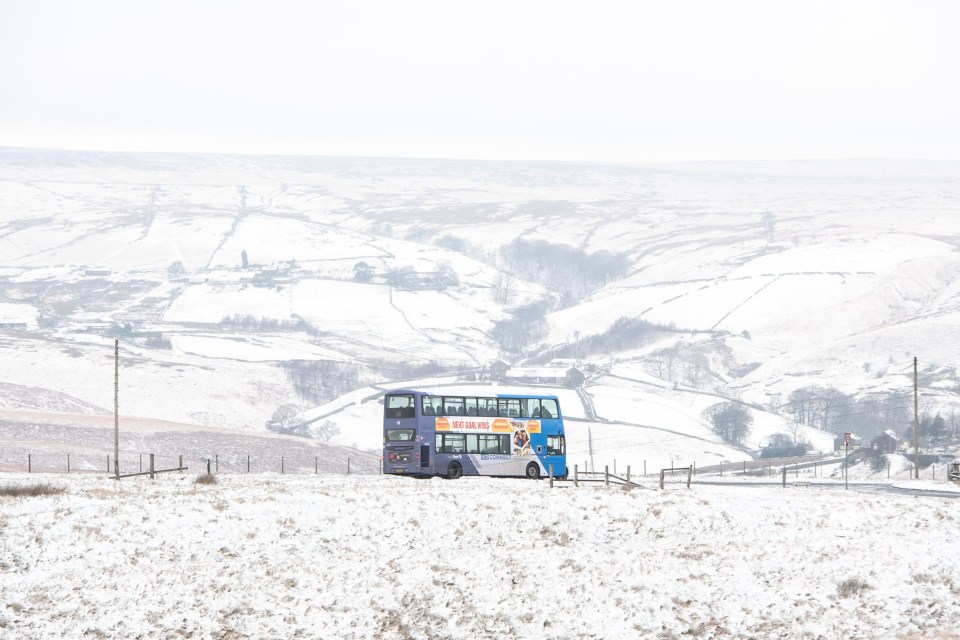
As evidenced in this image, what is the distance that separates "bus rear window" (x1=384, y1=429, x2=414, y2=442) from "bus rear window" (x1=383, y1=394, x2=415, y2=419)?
844 mm

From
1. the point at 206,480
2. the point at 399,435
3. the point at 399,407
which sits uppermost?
the point at 399,407

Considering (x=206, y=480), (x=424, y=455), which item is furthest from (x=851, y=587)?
(x=424, y=455)

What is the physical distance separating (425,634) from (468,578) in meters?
3.82

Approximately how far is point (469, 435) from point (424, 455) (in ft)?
9.23

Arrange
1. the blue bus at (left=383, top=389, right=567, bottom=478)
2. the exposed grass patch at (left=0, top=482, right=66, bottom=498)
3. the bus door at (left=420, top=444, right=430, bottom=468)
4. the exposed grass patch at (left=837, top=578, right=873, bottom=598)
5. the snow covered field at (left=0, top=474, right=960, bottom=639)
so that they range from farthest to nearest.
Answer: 1. the blue bus at (left=383, top=389, right=567, bottom=478)
2. the bus door at (left=420, top=444, right=430, bottom=468)
3. the exposed grass patch at (left=0, top=482, right=66, bottom=498)
4. the exposed grass patch at (left=837, top=578, right=873, bottom=598)
5. the snow covered field at (left=0, top=474, right=960, bottom=639)

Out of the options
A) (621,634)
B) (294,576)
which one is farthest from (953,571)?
(294,576)

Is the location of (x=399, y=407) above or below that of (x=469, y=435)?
above

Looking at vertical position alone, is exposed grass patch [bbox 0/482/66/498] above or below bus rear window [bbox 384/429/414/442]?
above

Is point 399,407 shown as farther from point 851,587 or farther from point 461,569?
point 851,587

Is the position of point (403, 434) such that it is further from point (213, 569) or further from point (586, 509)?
point (213, 569)

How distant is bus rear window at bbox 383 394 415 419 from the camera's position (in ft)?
231

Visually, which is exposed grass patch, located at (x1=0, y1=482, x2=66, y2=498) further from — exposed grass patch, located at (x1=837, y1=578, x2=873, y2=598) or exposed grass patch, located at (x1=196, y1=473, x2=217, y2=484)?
exposed grass patch, located at (x1=837, y1=578, x2=873, y2=598)

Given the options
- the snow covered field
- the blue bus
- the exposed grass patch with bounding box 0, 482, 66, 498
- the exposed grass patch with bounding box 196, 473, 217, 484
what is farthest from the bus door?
the exposed grass patch with bounding box 0, 482, 66, 498

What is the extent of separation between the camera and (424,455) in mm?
70125
